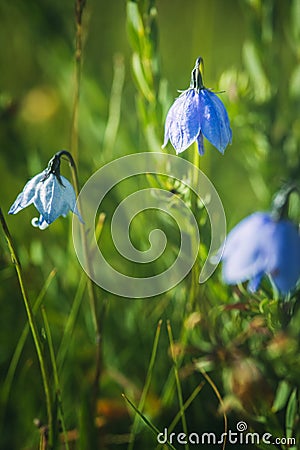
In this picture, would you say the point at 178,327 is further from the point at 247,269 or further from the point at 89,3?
the point at 89,3

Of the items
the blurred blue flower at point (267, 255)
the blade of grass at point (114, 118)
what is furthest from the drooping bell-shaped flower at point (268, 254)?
the blade of grass at point (114, 118)

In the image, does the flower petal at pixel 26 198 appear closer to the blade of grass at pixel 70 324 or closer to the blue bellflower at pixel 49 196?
the blue bellflower at pixel 49 196

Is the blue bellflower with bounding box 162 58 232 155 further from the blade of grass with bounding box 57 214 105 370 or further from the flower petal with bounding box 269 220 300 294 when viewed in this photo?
the blade of grass with bounding box 57 214 105 370

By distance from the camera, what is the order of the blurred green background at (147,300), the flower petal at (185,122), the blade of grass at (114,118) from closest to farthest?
the flower petal at (185,122)
the blurred green background at (147,300)
the blade of grass at (114,118)

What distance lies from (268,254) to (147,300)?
18.4 inches

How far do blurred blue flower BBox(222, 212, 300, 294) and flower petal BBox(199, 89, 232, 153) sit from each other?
125mm

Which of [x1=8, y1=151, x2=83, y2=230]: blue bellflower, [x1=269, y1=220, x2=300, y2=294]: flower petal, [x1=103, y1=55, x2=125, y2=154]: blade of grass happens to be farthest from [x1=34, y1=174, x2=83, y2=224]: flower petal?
[x1=103, y1=55, x2=125, y2=154]: blade of grass

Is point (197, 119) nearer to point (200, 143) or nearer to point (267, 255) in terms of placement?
point (200, 143)

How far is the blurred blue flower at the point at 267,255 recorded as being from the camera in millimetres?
825

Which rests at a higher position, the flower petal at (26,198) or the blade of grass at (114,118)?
the blade of grass at (114,118)

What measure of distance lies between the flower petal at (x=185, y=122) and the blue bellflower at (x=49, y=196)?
156 millimetres

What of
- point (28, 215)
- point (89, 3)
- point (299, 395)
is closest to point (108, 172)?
point (28, 215)

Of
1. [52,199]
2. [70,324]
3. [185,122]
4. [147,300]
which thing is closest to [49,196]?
[52,199]

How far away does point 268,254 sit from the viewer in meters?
0.84
